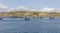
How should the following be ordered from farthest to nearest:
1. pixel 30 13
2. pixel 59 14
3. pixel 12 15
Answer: pixel 59 14 → pixel 30 13 → pixel 12 15

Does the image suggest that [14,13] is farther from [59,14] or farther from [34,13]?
[59,14]

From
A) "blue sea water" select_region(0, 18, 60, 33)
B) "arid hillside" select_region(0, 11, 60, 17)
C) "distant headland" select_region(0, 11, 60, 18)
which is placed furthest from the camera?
"arid hillside" select_region(0, 11, 60, 17)

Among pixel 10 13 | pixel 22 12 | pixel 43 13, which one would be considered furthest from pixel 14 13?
pixel 43 13

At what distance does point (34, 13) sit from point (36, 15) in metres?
1.89

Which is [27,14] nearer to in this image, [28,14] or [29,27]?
[28,14]

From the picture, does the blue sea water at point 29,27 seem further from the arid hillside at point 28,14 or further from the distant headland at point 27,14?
the arid hillside at point 28,14

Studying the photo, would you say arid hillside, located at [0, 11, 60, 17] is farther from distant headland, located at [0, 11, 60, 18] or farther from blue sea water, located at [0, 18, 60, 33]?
blue sea water, located at [0, 18, 60, 33]

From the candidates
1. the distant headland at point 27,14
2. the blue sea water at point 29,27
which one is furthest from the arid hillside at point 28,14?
the blue sea water at point 29,27

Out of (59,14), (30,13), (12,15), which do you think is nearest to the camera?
(12,15)

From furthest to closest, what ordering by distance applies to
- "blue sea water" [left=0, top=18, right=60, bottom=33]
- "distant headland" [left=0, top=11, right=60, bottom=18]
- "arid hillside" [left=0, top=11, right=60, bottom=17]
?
"arid hillside" [left=0, top=11, right=60, bottom=17], "distant headland" [left=0, top=11, right=60, bottom=18], "blue sea water" [left=0, top=18, right=60, bottom=33]

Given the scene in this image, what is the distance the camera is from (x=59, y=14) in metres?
122

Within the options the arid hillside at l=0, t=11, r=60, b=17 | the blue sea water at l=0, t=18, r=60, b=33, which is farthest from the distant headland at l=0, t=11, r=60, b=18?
the blue sea water at l=0, t=18, r=60, b=33

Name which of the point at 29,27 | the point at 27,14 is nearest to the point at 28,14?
the point at 27,14

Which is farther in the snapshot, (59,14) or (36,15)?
(59,14)
